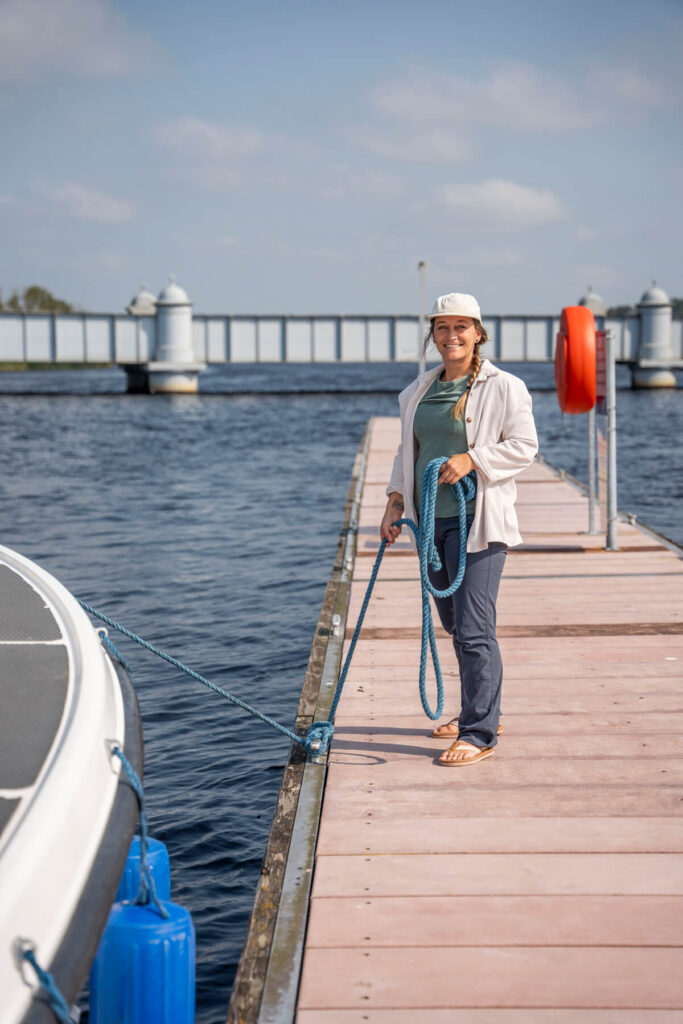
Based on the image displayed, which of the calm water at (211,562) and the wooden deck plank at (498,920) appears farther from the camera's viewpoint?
the calm water at (211,562)

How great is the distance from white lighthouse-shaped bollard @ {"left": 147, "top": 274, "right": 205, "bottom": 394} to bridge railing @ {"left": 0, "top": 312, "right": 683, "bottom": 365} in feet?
2.63

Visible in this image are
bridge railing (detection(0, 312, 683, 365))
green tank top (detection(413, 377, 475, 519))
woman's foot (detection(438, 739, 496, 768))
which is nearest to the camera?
green tank top (detection(413, 377, 475, 519))

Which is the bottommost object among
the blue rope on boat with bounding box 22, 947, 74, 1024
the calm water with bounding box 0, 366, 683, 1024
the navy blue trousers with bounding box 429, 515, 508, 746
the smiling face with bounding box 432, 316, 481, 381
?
the calm water with bounding box 0, 366, 683, 1024

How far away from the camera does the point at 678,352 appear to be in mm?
61219

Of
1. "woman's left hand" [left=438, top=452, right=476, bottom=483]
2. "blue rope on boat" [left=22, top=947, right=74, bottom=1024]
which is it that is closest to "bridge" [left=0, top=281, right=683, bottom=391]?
"woman's left hand" [left=438, top=452, right=476, bottom=483]

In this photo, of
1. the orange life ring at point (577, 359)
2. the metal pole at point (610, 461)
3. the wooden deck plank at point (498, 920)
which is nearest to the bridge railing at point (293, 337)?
the metal pole at point (610, 461)

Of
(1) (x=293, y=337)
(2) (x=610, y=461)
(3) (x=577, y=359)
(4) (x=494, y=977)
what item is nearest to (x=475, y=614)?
(4) (x=494, y=977)

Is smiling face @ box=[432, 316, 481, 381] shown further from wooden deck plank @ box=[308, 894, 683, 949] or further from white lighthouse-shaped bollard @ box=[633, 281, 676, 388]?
white lighthouse-shaped bollard @ box=[633, 281, 676, 388]

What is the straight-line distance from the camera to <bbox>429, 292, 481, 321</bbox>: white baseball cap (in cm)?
438

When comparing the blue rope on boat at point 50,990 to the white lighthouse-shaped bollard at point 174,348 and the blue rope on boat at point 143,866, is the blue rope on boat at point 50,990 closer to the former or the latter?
the blue rope on boat at point 143,866

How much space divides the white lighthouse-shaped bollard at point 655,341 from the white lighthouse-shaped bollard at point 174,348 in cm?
2358

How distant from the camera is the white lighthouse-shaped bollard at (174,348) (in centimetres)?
5750

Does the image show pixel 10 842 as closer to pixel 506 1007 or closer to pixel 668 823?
pixel 506 1007

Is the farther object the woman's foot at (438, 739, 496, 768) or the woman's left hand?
the woman's foot at (438, 739, 496, 768)
